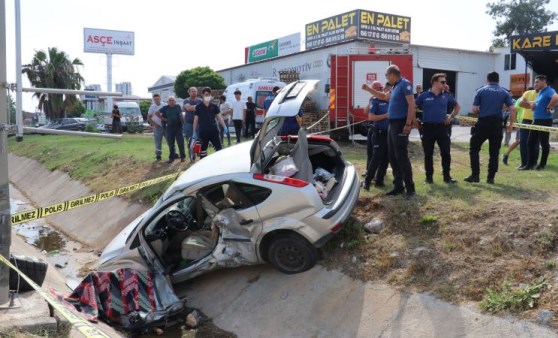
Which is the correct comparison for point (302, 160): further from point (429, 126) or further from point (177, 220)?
point (429, 126)

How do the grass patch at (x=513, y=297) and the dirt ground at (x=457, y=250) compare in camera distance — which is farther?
the dirt ground at (x=457, y=250)

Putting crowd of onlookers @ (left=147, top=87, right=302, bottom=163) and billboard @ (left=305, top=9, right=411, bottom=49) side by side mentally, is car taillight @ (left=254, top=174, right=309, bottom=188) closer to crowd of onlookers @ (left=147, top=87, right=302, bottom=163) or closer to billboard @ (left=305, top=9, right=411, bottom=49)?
crowd of onlookers @ (left=147, top=87, right=302, bottom=163)

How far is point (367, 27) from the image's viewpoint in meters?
40.7

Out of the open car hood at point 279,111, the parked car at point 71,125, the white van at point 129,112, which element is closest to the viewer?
the open car hood at point 279,111

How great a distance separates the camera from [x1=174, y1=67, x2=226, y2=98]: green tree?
1734 inches

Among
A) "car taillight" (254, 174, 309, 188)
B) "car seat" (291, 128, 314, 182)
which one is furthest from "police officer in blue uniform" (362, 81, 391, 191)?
"car taillight" (254, 174, 309, 188)

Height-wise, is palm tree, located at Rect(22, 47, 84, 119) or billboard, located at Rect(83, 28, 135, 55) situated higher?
billboard, located at Rect(83, 28, 135, 55)

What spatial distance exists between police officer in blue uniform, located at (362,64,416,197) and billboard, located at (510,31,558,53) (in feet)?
47.9

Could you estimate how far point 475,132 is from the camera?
7586 millimetres

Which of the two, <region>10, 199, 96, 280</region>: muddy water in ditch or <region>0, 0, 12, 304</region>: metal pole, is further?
<region>10, 199, 96, 280</region>: muddy water in ditch

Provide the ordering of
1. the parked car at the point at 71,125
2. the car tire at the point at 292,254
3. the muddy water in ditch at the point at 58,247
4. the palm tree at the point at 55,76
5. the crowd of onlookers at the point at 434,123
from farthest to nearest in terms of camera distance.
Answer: the palm tree at the point at 55,76
the parked car at the point at 71,125
the muddy water in ditch at the point at 58,247
the crowd of onlookers at the point at 434,123
the car tire at the point at 292,254

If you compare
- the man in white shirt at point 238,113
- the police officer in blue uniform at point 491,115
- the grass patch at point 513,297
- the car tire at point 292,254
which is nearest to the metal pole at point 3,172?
the car tire at point 292,254

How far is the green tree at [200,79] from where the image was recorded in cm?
4403

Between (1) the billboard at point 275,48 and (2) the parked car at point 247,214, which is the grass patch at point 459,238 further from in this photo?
(1) the billboard at point 275,48
